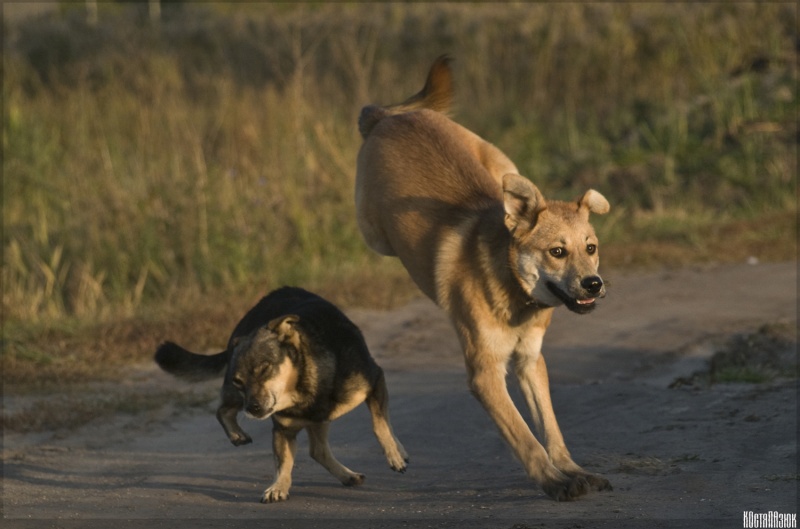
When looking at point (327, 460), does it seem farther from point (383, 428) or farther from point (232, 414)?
point (232, 414)

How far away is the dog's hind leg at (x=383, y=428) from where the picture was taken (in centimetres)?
548

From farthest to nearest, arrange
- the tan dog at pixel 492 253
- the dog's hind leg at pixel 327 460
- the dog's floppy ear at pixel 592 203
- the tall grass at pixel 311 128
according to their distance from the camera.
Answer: the tall grass at pixel 311 128
the dog's hind leg at pixel 327 460
the dog's floppy ear at pixel 592 203
the tan dog at pixel 492 253

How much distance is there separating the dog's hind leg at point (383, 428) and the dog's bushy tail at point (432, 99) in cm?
213

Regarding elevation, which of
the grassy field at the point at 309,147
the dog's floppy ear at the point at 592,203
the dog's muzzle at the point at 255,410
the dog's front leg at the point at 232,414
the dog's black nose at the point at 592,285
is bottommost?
the grassy field at the point at 309,147

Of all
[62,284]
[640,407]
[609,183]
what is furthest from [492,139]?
[640,407]

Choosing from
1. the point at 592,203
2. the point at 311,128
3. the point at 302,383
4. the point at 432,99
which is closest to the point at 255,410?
the point at 302,383

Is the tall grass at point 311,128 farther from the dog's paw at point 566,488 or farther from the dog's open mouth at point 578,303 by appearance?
the dog's paw at point 566,488

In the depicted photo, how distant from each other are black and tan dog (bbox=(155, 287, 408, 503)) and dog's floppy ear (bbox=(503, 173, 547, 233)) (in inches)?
36.7

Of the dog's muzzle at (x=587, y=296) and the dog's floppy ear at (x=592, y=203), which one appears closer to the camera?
the dog's muzzle at (x=587, y=296)

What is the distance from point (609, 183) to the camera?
44.4 feet

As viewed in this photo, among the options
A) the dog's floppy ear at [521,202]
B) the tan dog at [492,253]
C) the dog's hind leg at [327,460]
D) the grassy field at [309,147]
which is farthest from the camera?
the grassy field at [309,147]

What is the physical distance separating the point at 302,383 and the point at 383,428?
480 millimetres

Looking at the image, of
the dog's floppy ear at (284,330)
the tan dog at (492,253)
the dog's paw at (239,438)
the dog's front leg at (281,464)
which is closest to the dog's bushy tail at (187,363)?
the dog's paw at (239,438)

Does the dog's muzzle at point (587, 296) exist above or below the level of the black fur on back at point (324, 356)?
above
